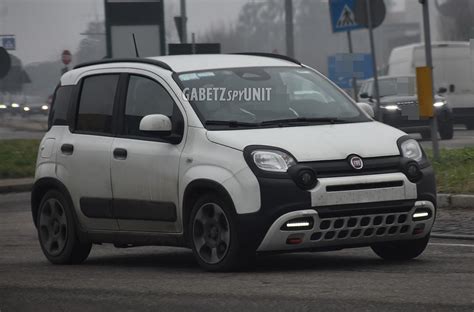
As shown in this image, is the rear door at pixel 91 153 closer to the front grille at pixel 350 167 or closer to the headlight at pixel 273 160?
the headlight at pixel 273 160

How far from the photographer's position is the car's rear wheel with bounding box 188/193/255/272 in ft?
30.9

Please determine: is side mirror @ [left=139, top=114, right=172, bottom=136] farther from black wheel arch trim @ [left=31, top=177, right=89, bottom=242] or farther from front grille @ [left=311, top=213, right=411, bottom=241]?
front grille @ [left=311, top=213, right=411, bottom=241]

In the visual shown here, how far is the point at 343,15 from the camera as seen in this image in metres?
21.1

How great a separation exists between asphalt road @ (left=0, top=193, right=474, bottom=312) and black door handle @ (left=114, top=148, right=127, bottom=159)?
0.82 m

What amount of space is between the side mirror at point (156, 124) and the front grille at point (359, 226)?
141 cm

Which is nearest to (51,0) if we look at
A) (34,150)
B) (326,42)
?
(34,150)

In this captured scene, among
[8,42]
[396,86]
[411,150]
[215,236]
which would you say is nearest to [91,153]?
[215,236]

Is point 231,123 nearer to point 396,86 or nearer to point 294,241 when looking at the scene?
point 294,241

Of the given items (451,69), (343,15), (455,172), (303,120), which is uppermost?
(343,15)

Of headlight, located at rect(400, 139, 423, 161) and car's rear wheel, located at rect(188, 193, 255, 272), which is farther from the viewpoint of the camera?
headlight, located at rect(400, 139, 423, 161)

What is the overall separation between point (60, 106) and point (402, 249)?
3215 millimetres

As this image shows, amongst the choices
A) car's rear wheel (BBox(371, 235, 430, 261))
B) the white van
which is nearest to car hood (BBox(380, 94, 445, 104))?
the white van

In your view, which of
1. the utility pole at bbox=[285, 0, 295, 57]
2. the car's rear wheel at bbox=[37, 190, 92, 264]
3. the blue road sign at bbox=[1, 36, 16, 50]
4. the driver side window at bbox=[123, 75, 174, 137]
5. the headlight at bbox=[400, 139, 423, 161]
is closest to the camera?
the headlight at bbox=[400, 139, 423, 161]

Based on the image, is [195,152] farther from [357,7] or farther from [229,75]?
[357,7]
